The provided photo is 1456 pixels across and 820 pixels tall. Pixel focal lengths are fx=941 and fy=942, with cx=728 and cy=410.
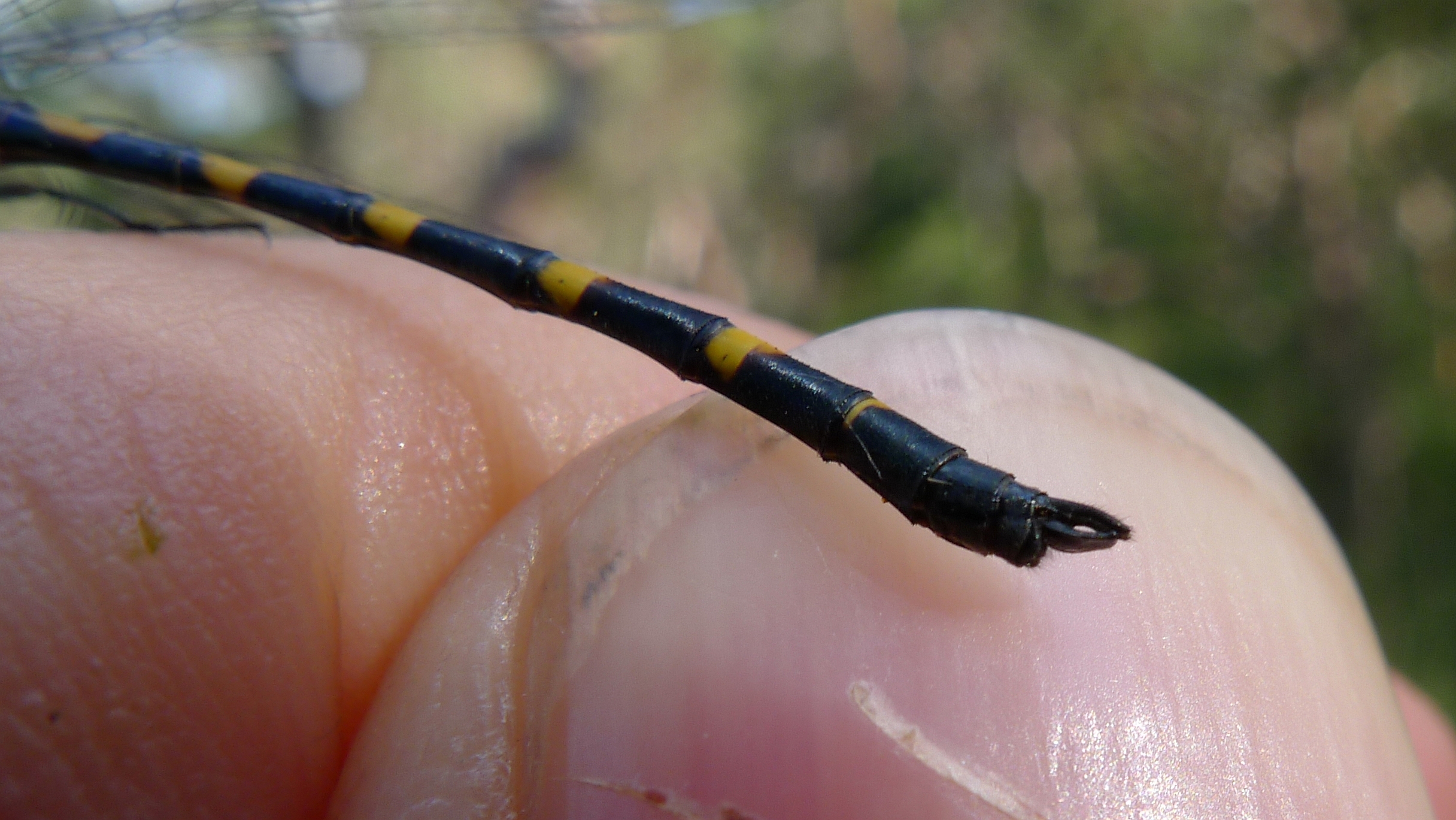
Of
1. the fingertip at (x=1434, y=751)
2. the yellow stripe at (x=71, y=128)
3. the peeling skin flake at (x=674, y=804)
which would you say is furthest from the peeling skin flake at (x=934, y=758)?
the yellow stripe at (x=71, y=128)

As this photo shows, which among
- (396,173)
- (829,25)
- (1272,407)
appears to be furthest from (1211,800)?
(396,173)

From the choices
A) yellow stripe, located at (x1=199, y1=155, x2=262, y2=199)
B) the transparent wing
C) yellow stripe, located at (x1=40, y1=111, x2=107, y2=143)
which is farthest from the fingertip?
yellow stripe, located at (x1=40, y1=111, x2=107, y2=143)

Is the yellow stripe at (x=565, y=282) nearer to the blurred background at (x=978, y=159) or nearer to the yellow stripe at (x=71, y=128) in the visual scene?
the blurred background at (x=978, y=159)

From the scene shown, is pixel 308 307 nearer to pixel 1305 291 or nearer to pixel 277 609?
pixel 277 609

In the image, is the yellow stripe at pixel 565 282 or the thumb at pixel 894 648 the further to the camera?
the yellow stripe at pixel 565 282

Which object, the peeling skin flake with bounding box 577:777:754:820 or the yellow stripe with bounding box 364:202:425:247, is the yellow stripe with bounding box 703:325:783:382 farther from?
the yellow stripe with bounding box 364:202:425:247

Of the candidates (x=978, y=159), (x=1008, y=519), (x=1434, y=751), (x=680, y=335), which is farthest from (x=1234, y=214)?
(x=1008, y=519)

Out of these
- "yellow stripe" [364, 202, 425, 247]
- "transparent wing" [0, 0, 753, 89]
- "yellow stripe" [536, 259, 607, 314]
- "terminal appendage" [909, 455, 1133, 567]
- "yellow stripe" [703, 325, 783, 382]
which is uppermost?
"transparent wing" [0, 0, 753, 89]
